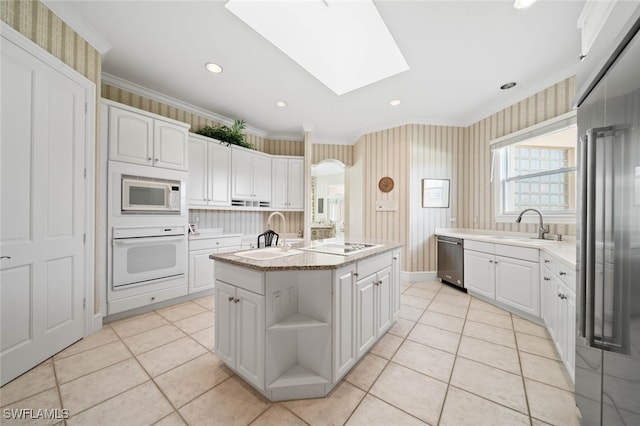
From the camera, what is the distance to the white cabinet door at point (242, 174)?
12.3 feet

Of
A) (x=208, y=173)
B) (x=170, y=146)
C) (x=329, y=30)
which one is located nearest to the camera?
(x=329, y=30)

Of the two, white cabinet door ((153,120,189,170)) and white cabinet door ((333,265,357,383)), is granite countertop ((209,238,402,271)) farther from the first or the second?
white cabinet door ((153,120,189,170))

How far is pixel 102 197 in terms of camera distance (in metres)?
2.31

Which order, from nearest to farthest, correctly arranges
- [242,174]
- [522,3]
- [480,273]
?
[522,3]
[480,273]
[242,174]

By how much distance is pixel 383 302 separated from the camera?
207 centimetres

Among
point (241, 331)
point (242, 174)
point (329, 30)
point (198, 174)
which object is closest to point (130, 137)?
point (198, 174)

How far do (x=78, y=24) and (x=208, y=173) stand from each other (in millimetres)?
1839

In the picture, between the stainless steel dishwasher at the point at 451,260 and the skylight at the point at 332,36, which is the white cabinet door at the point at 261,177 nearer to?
the skylight at the point at 332,36

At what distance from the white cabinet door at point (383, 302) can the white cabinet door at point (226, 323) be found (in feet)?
3.79

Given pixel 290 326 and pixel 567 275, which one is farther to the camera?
pixel 567 275

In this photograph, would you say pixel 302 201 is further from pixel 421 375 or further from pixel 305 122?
pixel 421 375

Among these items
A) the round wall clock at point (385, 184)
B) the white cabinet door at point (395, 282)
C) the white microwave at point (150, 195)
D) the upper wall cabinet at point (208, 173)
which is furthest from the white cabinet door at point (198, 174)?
the round wall clock at point (385, 184)

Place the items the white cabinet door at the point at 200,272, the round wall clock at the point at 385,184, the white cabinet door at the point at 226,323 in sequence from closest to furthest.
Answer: the white cabinet door at the point at 226,323 → the white cabinet door at the point at 200,272 → the round wall clock at the point at 385,184

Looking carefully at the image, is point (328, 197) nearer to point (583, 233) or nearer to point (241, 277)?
point (241, 277)
